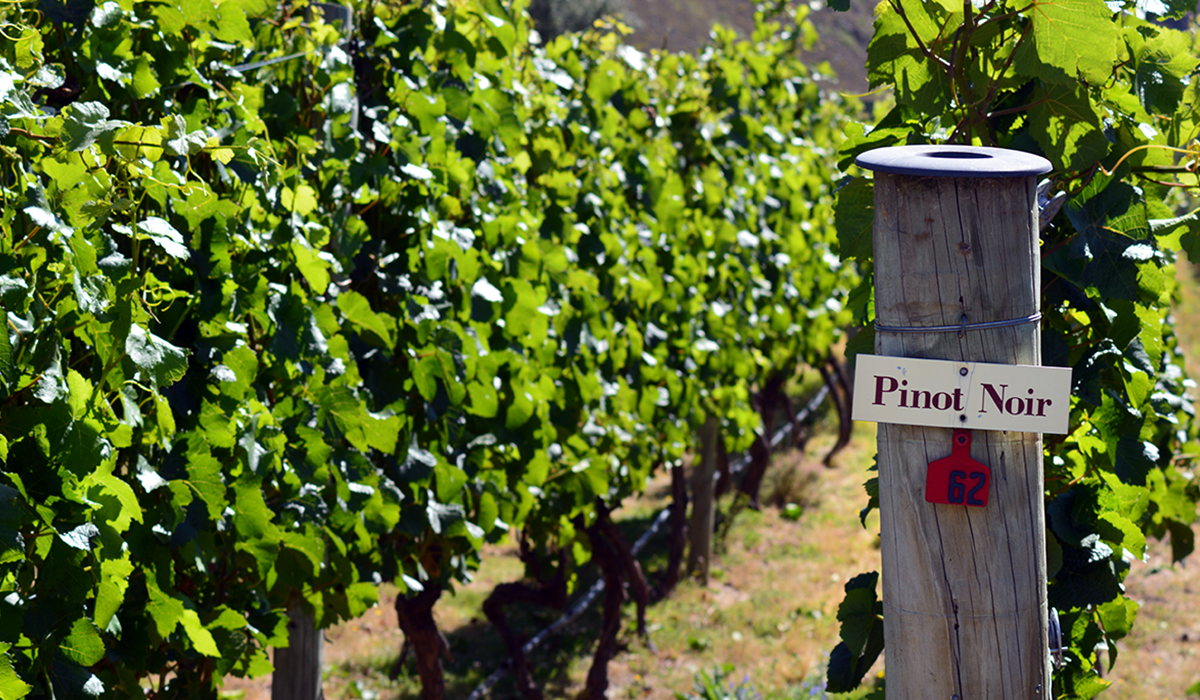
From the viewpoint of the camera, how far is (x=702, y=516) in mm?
6578

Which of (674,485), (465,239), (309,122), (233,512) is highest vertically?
(309,122)

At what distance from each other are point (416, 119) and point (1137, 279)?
1941 millimetres

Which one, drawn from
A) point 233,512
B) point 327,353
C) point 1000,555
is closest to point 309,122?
point 327,353

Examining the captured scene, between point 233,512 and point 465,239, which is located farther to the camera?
point 465,239

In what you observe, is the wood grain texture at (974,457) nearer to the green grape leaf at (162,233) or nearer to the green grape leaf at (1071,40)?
the green grape leaf at (1071,40)

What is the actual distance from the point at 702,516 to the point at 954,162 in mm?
5354

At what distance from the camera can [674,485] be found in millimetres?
6207

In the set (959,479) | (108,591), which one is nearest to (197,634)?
(108,591)

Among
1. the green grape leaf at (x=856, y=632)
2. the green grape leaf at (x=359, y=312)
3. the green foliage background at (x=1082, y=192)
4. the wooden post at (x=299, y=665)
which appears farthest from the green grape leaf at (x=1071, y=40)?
the wooden post at (x=299, y=665)

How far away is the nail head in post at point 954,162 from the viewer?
1.36 meters

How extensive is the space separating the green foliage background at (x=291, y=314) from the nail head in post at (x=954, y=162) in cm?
115

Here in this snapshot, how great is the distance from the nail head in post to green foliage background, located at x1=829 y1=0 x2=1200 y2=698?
27 centimetres

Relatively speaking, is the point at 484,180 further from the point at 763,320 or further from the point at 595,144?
the point at 763,320

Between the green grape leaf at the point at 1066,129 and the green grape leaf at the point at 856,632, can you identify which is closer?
the green grape leaf at the point at 1066,129
